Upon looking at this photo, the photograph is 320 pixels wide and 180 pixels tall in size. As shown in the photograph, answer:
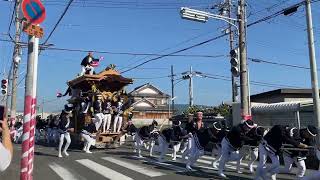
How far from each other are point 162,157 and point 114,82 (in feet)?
20.8

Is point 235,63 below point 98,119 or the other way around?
the other way around

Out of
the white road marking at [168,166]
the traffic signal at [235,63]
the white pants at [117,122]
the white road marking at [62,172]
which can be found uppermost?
the traffic signal at [235,63]

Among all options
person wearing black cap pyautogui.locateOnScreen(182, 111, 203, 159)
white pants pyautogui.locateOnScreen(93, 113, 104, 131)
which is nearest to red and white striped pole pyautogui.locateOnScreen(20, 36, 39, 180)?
person wearing black cap pyautogui.locateOnScreen(182, 111, 203, 159)

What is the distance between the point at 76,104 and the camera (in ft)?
72.2

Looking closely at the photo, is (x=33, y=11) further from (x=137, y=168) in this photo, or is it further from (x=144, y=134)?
(x=144, y=134)

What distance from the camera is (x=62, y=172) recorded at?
503 inches

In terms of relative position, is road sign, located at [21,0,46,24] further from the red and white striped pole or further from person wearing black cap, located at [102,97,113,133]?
person wearing black cap, located at [102,97,113,133]

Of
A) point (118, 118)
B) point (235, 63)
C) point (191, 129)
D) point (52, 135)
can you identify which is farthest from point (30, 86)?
point (52, 135)

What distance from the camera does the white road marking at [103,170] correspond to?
11766 millimetres

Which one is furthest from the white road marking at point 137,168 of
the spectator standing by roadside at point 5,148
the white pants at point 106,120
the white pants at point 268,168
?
the spectator standing by roadside at point 5,148

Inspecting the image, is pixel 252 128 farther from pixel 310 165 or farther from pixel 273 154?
pixel 310 165

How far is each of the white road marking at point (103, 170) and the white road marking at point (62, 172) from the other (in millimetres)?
794

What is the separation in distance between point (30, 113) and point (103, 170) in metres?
5.61

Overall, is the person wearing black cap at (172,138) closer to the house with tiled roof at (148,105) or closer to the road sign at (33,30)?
the road sign at (33,30)
